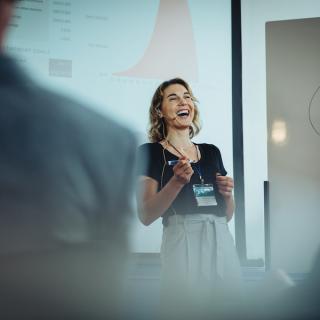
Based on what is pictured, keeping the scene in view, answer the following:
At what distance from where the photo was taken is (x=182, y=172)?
3.96 ft

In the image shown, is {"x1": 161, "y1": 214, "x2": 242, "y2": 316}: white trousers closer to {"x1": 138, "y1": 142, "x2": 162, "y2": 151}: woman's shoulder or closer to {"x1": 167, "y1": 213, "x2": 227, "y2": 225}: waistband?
{"x1": 167, "y1": 213, "x2": 227, "y2": 225}: waistband

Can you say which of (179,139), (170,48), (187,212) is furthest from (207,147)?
(170,48)

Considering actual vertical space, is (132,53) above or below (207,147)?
above

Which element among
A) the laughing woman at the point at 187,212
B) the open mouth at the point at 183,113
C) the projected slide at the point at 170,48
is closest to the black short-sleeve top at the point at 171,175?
the laughing woman at the point at 187,212

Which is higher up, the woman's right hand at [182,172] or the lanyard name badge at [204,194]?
the woman's right hand at [182,172]

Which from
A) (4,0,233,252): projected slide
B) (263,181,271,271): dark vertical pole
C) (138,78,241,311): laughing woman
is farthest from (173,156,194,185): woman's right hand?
(263,181,271,271): dark vertical pole

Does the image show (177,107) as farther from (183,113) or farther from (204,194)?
(204,194)

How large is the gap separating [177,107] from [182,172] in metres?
0.19

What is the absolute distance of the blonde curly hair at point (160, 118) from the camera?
1.23 metres

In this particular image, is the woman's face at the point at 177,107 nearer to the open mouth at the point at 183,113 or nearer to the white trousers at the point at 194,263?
the open mouth at the point at 183,113

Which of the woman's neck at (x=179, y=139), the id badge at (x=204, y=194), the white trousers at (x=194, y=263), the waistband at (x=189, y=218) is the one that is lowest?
the white trousers at (x=194, y=263)

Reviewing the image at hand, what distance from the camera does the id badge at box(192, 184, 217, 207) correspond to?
1209mm

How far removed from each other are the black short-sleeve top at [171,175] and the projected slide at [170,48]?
22cm

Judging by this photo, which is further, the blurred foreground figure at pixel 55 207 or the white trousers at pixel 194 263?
the white trousers at pixel 194 263
